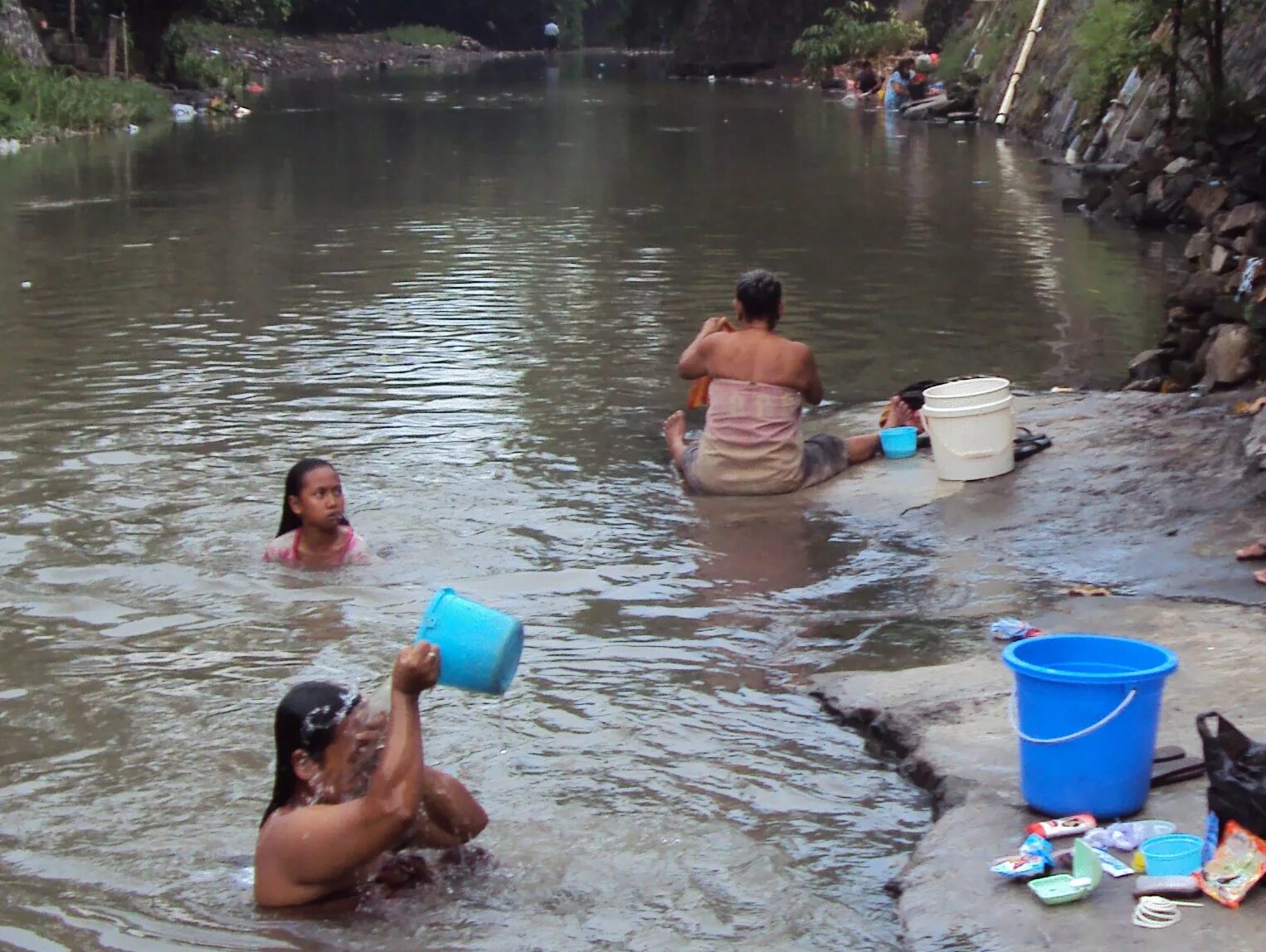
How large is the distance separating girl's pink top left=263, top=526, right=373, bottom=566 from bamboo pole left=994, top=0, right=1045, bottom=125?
1098 inches

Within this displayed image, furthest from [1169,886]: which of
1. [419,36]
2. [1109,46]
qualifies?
[419,36]

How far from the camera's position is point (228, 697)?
21.8 feet

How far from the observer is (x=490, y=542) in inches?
339

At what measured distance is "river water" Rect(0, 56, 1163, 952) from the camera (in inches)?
204

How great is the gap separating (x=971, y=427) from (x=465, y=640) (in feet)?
15.5

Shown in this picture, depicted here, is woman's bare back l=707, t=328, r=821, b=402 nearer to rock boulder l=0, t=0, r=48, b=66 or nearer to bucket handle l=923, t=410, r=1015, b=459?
bucket handle l=923, t=410, r=1015, b=459

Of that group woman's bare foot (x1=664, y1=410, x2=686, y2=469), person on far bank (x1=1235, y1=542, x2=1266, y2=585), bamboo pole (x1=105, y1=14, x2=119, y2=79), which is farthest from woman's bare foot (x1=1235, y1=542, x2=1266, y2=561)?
bamboo pole (x1=105, y1=14, x2=119, y2=79)

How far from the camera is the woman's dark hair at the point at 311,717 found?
468 centimetres

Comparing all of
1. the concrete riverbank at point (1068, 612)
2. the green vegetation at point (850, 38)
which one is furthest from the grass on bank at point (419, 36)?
the concrete riverbank at point (1068, 612)

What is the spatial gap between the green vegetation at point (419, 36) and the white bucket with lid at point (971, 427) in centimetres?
7772

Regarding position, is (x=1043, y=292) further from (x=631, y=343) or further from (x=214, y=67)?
(x=214, y=67)

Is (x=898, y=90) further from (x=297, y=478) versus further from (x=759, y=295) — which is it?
(x=297, y=478)

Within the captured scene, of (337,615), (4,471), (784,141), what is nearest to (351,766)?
(337,615)

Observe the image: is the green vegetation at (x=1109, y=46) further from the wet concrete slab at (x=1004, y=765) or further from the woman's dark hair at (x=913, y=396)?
the wet concrete slab at (x=1004, y=765)
